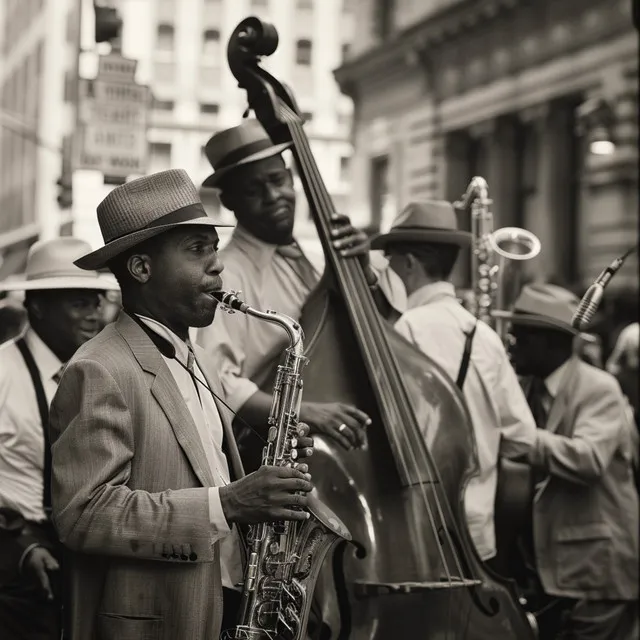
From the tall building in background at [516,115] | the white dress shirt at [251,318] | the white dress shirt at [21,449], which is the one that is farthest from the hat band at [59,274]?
the tall building in background at [516,115]

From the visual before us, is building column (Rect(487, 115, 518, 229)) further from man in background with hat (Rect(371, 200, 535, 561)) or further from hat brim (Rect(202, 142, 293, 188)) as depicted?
hat brim (Rect(202, 142, 293, 188))

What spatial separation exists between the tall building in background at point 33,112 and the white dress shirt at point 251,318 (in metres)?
47.6

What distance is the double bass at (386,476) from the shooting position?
5156 mm

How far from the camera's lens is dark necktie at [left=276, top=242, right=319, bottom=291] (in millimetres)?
6371

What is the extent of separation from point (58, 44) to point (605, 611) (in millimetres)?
57969

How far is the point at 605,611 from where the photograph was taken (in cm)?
729

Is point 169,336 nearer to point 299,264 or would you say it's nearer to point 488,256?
point 299,264

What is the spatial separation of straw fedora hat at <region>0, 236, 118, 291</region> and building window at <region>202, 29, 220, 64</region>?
6933cm

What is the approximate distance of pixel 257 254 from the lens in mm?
6266

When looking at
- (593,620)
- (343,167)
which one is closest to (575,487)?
(593,620)

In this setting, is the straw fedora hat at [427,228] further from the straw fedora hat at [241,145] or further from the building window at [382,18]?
the building window at [382,18]

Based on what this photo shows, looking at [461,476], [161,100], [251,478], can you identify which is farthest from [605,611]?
[161,100]

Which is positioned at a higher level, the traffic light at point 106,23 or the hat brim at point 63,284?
the traffic light at point 106,23

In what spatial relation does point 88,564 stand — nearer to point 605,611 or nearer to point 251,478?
point 251,478
